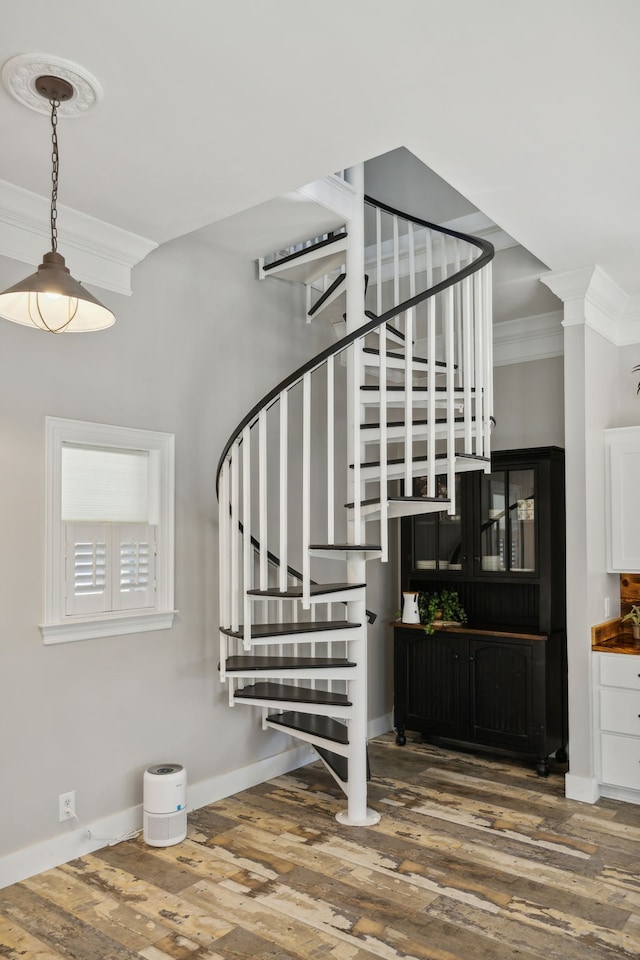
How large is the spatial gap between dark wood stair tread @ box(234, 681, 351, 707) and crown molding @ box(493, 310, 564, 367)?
2.61 m

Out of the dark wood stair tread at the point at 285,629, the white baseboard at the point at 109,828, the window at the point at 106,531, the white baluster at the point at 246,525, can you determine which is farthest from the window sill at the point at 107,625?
the white baseboard at the point at 109,828

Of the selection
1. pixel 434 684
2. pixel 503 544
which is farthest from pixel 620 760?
pixel 503 544

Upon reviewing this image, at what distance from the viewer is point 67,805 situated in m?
3.16

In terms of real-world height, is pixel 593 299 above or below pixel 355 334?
above

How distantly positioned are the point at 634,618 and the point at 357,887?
240cm

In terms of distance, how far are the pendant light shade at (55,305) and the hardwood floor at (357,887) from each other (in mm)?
2149

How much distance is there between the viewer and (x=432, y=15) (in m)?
1.98

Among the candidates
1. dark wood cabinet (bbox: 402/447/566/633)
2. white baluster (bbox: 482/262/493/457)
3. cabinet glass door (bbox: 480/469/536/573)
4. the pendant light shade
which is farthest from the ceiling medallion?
cabinet glass door (bbox: 480/469/536/573)

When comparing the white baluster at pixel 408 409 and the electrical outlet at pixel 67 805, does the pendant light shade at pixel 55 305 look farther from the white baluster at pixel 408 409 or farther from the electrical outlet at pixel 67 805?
the electrical outlet at pixel 67 805

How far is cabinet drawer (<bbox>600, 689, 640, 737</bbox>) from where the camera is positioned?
3855mm

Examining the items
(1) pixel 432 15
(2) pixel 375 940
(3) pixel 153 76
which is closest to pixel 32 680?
(2) pixel 375 940

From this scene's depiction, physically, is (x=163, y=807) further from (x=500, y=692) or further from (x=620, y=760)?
(x=620, y=760)

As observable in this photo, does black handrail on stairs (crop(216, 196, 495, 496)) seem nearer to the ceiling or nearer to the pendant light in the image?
the ceiling

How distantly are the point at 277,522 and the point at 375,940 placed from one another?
2.31 metres
